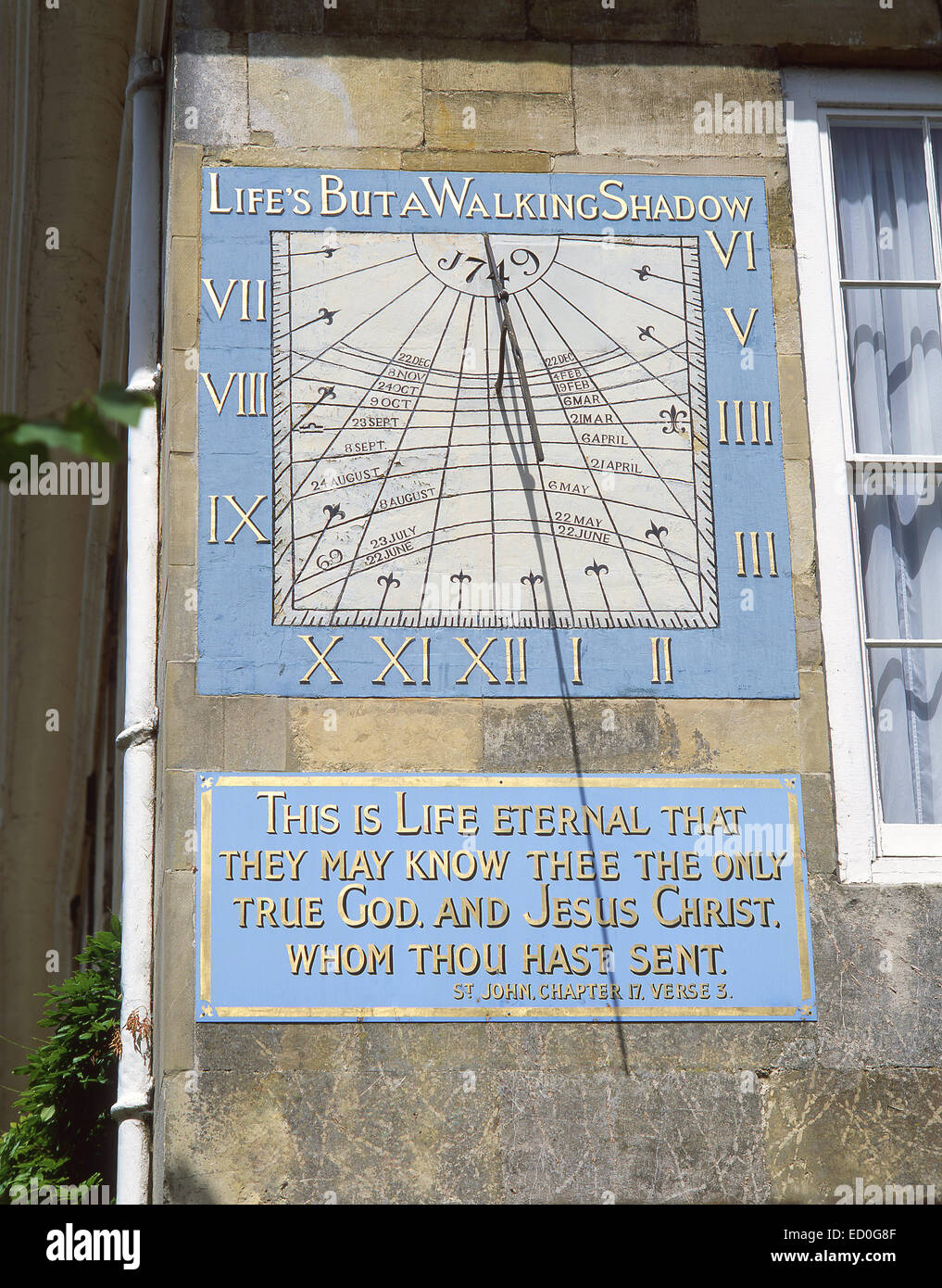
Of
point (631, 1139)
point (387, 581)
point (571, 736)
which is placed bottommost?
point (631, 1139)

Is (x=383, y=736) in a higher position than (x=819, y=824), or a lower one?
higher

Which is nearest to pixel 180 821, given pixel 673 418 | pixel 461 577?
pixel 461 577

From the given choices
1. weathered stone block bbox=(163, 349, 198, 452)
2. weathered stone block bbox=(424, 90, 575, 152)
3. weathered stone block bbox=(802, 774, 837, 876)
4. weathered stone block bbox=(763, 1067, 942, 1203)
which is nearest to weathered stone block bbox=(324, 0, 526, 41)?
weathered stone block bbox=(424, 90, 575, 152)

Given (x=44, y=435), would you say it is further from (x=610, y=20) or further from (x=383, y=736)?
(x=610, y=20)

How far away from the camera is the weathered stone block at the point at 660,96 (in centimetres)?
604

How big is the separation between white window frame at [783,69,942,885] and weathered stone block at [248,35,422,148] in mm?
1317

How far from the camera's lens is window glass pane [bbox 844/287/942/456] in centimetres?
584

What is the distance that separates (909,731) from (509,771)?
128 cm

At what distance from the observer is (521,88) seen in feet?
19.8

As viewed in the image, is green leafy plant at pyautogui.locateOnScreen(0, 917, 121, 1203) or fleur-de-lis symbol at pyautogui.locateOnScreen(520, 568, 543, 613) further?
green leafy plant at pyautogui.locateOnScreen(0, 917, 121, 1203)

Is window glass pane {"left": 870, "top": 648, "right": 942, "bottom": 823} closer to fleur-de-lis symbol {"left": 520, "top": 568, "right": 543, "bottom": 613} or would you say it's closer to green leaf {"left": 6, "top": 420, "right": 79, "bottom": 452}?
fleur-de-lis symbol {"left": 520, "top": 568, "right": 543, "bottom": 613}

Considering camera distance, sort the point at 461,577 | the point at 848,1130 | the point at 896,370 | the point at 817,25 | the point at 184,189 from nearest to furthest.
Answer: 1. the point at 848,1130
2. the point at 461,577
3. the point at 184,189
4. the point at 896,370
5. the point at 817,25

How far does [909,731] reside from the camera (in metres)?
5.57

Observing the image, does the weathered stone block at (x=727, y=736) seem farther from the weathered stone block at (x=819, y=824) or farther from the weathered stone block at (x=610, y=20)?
the weathered stone block at (x=610, y=20)
